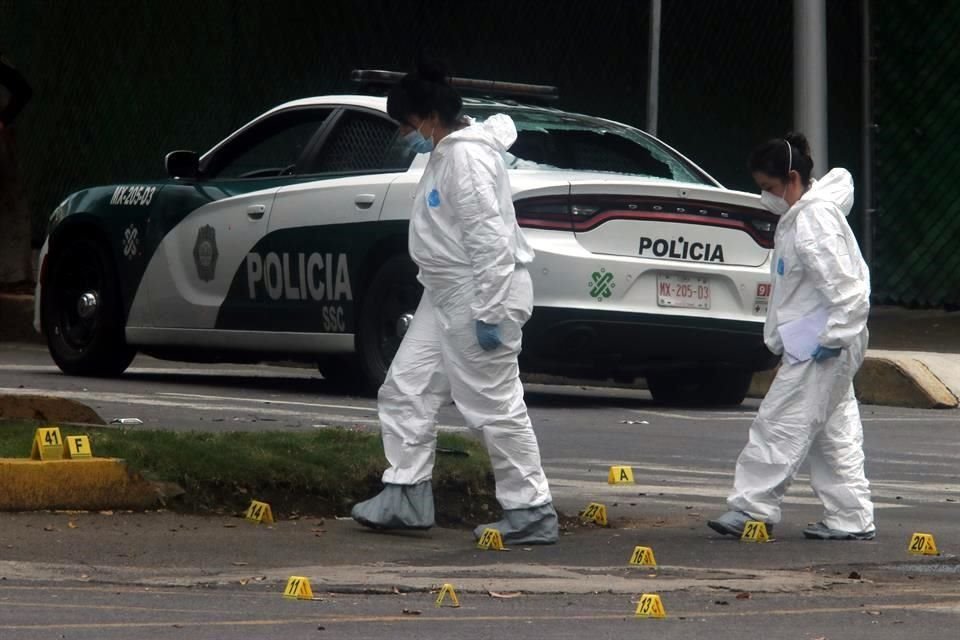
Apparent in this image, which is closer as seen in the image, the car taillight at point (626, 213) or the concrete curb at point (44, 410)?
the concrete curb at point (44, 410)

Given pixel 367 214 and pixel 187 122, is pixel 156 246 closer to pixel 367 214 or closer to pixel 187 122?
pixel 367 214

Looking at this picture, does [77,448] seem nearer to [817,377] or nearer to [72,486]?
[72,486]

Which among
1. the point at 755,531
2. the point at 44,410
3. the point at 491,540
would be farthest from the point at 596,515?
the point at 44,410

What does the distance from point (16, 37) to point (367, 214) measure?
1269 centimetres

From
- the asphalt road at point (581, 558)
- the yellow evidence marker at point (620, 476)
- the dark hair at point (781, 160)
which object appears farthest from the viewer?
the yellow evidence marker at point (620, 476)

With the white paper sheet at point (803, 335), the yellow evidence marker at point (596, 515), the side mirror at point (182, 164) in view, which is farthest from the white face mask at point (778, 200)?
the side mirror at point (182, 164)

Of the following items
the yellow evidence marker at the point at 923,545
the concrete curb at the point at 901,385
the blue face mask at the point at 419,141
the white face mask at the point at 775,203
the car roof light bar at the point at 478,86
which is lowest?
the concrete curb at the point at 901,385

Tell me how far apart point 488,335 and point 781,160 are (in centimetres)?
133

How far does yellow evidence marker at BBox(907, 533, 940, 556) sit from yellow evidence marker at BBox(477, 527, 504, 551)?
53.0 inches

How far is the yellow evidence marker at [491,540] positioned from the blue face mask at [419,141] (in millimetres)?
1306

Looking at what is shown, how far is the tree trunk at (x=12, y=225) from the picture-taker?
1769cm

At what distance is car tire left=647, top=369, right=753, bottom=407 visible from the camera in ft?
40.2

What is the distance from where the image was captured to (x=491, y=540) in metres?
7.33

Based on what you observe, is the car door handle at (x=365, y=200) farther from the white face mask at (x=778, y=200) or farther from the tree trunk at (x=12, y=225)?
the tree trunk at (x=12, y=225)
